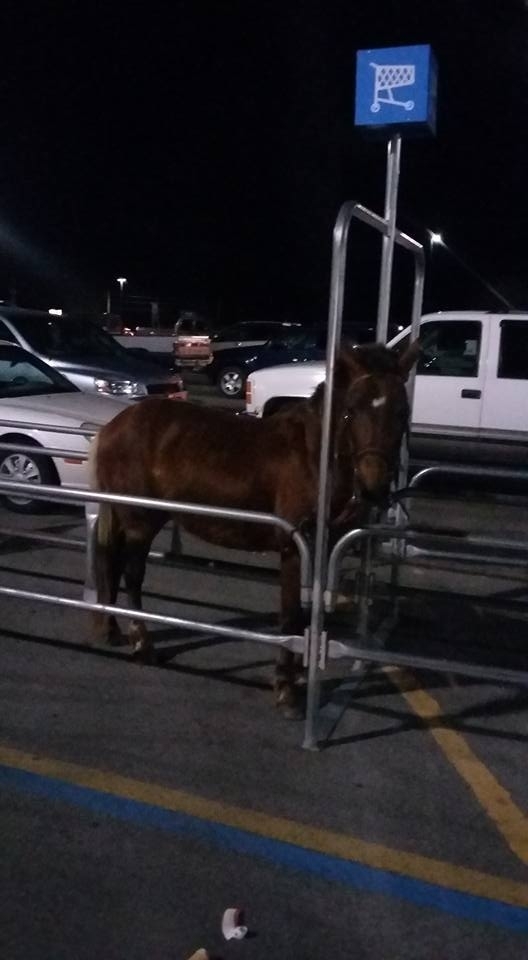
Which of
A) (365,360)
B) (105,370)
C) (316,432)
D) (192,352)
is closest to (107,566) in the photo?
(316,432)

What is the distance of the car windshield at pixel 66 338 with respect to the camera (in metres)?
14.7

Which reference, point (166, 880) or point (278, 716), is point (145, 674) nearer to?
point (278, 716)

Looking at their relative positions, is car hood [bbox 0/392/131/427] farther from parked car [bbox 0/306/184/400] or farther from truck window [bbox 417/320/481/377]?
truck window [bbox 417/320/481/377]

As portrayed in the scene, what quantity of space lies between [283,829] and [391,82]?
404 cm

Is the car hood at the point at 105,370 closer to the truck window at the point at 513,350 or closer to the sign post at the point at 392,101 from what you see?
the truck window at the point at 513,350

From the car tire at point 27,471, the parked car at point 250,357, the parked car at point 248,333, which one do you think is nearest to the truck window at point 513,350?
the car tire at point 27,471

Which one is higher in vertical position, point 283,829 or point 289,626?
point 289,626

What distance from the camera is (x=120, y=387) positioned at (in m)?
14.4

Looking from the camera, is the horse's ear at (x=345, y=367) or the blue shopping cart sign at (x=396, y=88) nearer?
the horse's ear at (x=345, y=367)

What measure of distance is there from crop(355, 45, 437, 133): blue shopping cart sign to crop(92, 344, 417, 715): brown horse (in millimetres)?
1480

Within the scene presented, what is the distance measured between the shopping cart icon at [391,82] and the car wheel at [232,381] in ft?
68.3

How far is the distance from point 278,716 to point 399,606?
2.44m

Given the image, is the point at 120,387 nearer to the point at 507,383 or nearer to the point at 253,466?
the point at 507,383

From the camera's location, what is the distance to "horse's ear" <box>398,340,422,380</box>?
5.32 metres
